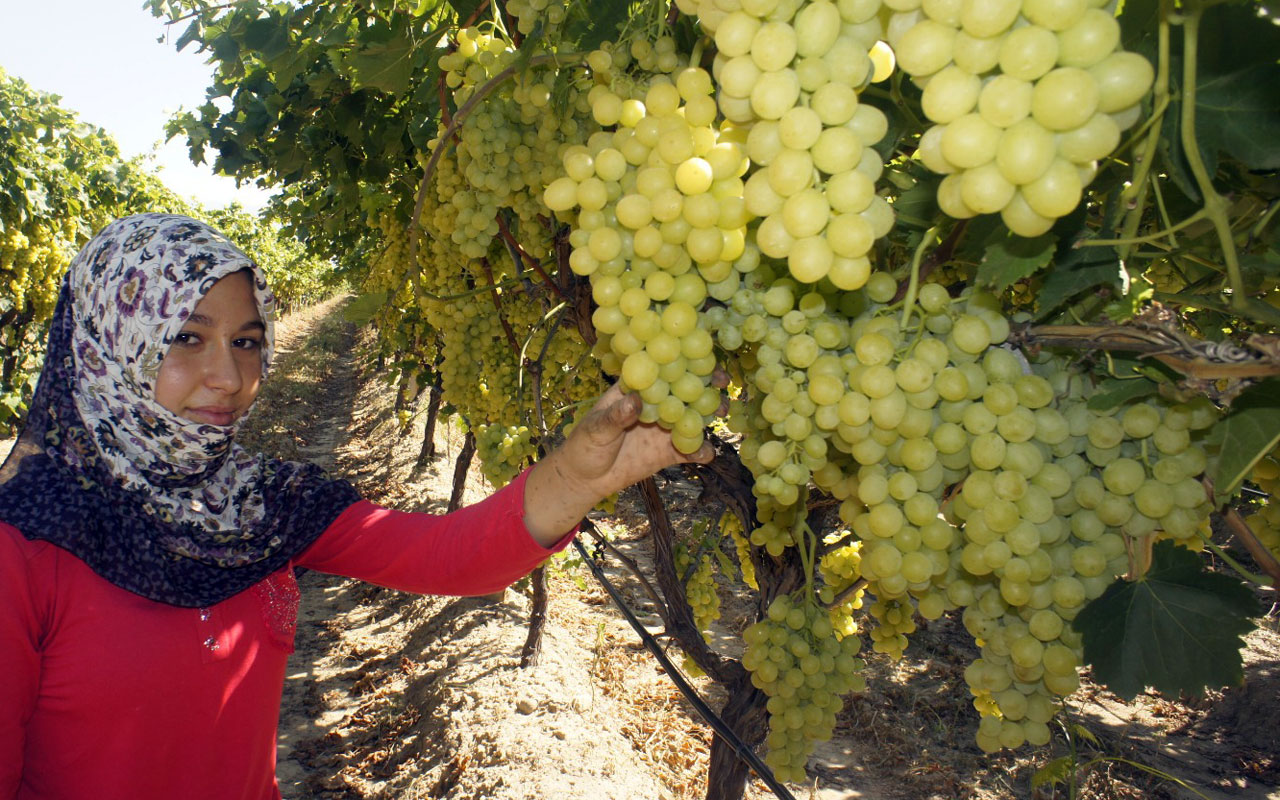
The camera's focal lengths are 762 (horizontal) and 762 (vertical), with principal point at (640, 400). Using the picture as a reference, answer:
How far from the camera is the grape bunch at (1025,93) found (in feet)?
1.70

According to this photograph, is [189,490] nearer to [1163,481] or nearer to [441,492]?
[1163,481]

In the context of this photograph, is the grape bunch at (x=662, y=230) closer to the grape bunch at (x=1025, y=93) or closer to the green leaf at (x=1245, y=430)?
the grape bunch at (x=1025, y=93)

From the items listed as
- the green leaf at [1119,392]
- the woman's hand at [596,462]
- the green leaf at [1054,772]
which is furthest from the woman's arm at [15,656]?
the green leaf at [1054,772]

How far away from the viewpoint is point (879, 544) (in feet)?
3.14

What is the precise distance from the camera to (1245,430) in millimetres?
855

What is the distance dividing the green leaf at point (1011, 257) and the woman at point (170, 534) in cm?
68

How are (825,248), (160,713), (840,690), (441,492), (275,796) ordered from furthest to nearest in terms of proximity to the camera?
1. (441,492)
2. (840,690)
3. (275,796)
4. (160,713)
5. (825,248)

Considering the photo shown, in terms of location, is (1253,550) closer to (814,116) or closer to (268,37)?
(814,116)

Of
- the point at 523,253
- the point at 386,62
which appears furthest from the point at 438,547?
the point at 386,62

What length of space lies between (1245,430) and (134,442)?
2.01 meters

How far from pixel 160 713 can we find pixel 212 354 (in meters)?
0.78

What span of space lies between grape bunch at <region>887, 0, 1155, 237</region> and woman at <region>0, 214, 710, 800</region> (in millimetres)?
846

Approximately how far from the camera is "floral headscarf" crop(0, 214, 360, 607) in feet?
5.30

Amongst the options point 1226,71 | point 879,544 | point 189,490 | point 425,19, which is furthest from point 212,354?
point 1226,71
